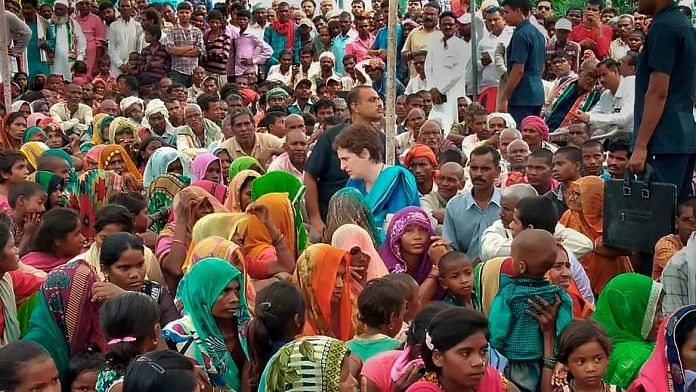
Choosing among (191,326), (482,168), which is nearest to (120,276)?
(191,326)

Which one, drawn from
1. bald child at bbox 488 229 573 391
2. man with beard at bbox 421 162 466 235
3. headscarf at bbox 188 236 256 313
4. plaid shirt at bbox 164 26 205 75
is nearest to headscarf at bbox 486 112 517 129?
man with beard at bbox 421 162 466 235

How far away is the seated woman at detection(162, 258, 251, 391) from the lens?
14.0 feet

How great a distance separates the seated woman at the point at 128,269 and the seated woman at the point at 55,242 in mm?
551

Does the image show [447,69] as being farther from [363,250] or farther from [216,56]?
[363,250]

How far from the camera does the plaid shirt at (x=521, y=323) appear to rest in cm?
435

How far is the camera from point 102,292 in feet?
14.6

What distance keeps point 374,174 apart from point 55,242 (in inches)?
79.5

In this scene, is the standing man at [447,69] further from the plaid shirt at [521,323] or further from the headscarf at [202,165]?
the plaid shirt at [521,323]

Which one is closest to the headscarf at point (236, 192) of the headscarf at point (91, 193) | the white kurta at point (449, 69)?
the headscarf at point (91, 193)

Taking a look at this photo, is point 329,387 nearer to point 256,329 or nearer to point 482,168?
point 256,329

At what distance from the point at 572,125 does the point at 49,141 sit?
4651 millimetres

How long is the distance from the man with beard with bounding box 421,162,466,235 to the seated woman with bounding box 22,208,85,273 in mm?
2565

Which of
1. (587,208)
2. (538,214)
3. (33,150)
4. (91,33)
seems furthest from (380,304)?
(91,33)

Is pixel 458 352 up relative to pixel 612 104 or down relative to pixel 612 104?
down
